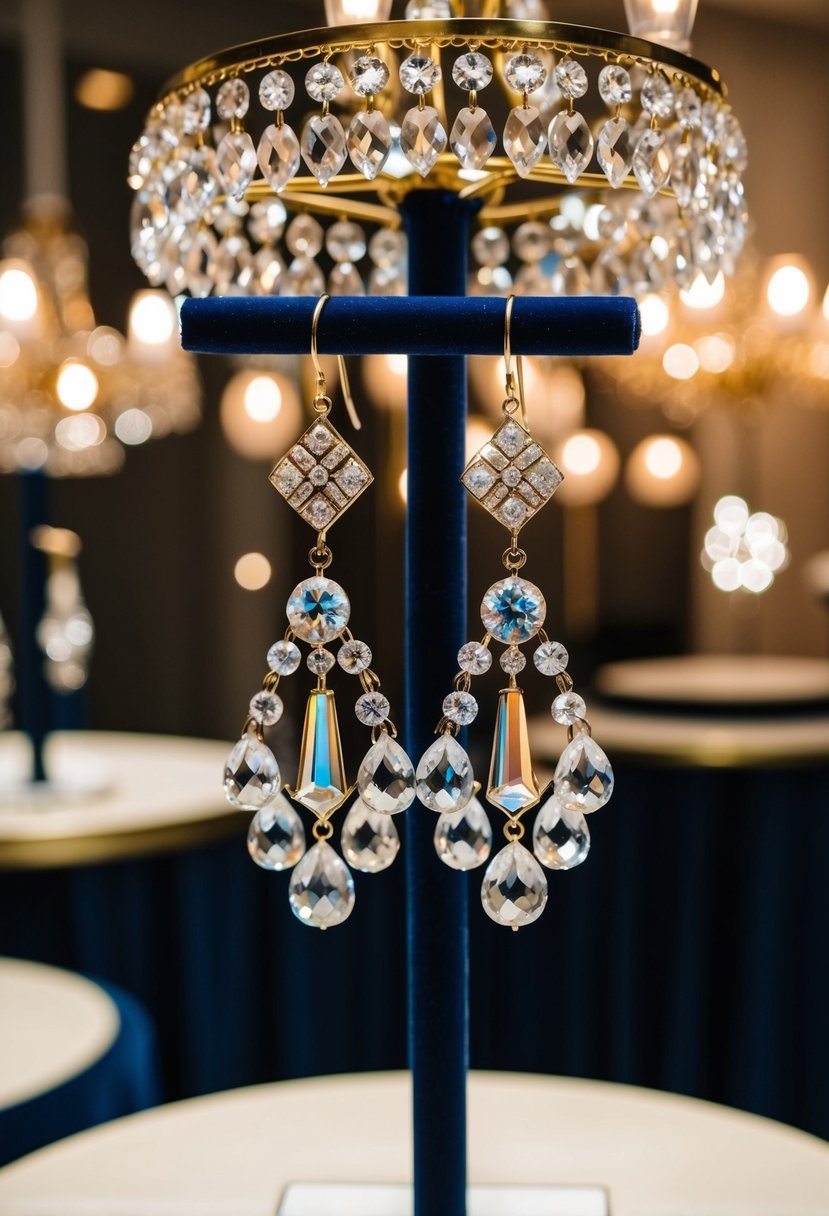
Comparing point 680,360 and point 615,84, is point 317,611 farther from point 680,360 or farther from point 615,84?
point 680,360

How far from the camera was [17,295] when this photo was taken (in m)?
1.85

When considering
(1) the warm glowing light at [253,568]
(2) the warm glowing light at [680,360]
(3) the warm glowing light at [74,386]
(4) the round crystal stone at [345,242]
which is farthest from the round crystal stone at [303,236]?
(1) the warm glowing light at [253,568]

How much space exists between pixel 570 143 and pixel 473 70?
0.06m

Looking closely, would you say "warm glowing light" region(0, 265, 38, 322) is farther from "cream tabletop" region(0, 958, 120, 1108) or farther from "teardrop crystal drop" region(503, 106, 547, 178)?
"teardrop crystal drop" region(503, 106, 547, 178)

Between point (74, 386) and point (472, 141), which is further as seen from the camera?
point (74, 386)

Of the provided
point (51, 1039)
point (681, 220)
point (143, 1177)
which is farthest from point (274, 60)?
point (51, 1039)

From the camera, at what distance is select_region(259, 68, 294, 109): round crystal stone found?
69 centimetres

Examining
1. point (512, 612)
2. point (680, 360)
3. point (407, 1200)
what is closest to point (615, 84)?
point (512, 612)

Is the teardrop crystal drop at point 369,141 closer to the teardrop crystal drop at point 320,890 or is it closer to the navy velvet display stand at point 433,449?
the navy velvet display stand at point 433,449

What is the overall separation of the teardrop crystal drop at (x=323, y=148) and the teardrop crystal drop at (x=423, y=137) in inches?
1.2

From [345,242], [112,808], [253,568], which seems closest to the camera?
[345,242]

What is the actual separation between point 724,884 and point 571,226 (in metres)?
1.16

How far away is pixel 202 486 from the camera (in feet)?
11.0

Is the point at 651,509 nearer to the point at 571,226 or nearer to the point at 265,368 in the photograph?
the point at 265,368
